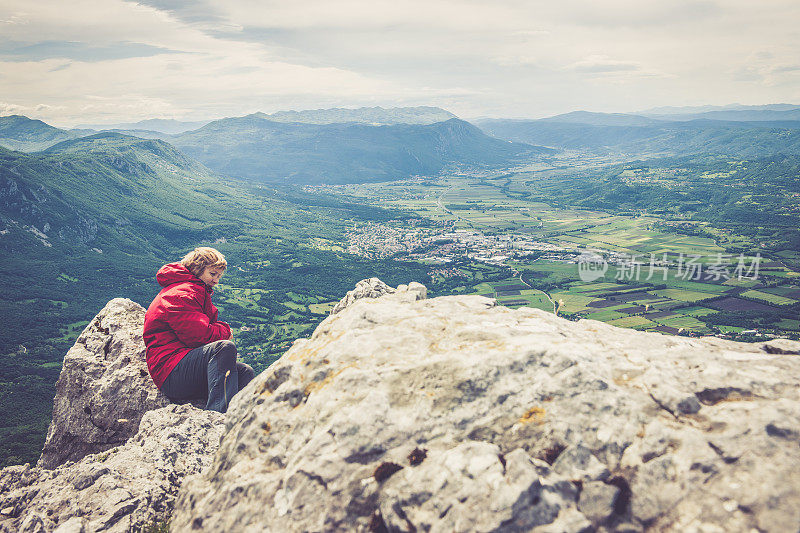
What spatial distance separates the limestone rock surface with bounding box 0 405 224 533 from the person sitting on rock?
811 mm

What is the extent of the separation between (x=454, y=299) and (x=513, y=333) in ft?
13.6

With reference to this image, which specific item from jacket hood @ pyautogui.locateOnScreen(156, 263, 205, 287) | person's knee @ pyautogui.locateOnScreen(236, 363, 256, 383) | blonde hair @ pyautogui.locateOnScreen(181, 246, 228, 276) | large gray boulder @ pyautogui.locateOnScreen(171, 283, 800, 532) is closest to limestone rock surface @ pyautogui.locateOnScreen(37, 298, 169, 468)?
person's knee @ pyautogui.locateOnScreen(236, 363, 256, 383)

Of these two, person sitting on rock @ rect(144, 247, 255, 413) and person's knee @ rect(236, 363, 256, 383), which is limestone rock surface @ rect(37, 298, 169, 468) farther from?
person's knee @ rect(236, 363, 256, 383)

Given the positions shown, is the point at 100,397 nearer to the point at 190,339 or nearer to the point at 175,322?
the point at 190,339

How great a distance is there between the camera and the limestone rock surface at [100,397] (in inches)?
585

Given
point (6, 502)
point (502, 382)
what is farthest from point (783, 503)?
point (6, 502)

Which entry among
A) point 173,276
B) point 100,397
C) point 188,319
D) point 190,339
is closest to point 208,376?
point 190,339

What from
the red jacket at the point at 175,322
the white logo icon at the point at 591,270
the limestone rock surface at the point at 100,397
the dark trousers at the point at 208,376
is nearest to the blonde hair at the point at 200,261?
the red jacket at the point at 175,322

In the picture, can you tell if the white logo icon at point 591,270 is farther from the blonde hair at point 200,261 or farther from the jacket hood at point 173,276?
the jacket hood at point 173,276

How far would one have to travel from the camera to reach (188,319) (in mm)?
13195

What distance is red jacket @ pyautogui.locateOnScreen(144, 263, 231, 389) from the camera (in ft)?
42.9

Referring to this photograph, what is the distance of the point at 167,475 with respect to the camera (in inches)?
460

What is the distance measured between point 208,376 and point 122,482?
3536 mm

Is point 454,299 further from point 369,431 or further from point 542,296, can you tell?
point 542,296
